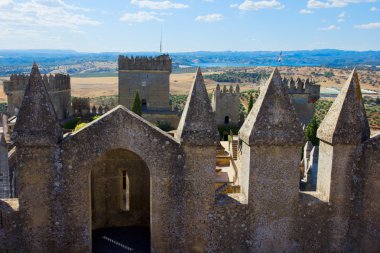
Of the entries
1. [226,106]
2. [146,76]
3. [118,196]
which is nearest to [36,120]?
[118,196]

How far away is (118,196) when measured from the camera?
12484mm

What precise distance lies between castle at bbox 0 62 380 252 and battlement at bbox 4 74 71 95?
120 ft

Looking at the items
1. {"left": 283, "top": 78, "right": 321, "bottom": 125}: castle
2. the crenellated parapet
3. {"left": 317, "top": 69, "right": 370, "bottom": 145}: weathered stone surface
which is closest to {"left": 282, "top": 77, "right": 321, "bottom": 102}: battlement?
{"left": 283, "top": 78, "right": 321, "bottom": 125}: castle

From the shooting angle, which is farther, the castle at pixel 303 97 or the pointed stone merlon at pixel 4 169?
the castle at pixel 303 97

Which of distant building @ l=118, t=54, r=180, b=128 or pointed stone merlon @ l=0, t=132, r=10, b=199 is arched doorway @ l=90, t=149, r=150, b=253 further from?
distant building @ l=118, t=54, r=180, b=128

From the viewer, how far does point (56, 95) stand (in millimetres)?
48406

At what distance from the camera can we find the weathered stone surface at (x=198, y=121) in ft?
31.6

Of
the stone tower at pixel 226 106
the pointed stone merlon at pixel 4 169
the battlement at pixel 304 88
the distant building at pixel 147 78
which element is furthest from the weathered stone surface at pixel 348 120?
the distant building at pixel 147 78

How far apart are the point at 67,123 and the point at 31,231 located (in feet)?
129

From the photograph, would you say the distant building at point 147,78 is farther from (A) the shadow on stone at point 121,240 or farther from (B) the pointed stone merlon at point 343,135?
(B) the pointed stone merlon at point 343,135

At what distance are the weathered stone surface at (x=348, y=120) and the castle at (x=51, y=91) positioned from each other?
37087 mm

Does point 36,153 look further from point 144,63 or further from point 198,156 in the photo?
point 144,63

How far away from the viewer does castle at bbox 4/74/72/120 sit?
45.4 m

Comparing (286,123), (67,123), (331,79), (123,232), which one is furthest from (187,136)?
(331,79)
